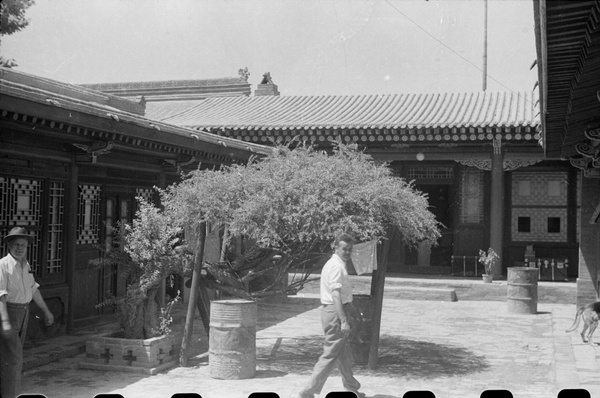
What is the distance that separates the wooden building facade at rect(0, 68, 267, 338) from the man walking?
12.3 ft

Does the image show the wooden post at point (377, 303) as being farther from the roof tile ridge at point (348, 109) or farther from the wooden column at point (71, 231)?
the roof tile ridge at point (348, 109)

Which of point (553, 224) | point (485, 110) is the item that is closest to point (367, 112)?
point (485, 110)

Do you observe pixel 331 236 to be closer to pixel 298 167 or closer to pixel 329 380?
pixel 298 167

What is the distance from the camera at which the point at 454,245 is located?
17703 mm

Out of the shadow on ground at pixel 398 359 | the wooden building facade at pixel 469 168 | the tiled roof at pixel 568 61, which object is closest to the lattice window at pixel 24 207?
the shadow on ground at pixel 398 359

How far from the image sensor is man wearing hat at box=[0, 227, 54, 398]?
6.33m

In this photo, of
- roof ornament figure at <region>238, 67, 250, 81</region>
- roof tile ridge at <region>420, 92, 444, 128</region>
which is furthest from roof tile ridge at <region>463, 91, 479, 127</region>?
roof ornament figure at <region>238, 67, 250, 81</region>

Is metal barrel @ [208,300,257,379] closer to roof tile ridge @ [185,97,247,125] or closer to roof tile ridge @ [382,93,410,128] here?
roof tile ridge @ [382,93,410,128]

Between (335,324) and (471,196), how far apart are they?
38.0ft

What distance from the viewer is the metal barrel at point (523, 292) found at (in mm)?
13492

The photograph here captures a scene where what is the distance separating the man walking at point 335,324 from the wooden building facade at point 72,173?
3.75m

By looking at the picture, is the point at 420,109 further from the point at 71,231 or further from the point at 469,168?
the point at 71,231

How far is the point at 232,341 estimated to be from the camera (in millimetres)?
7797

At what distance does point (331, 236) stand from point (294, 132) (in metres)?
9.52
